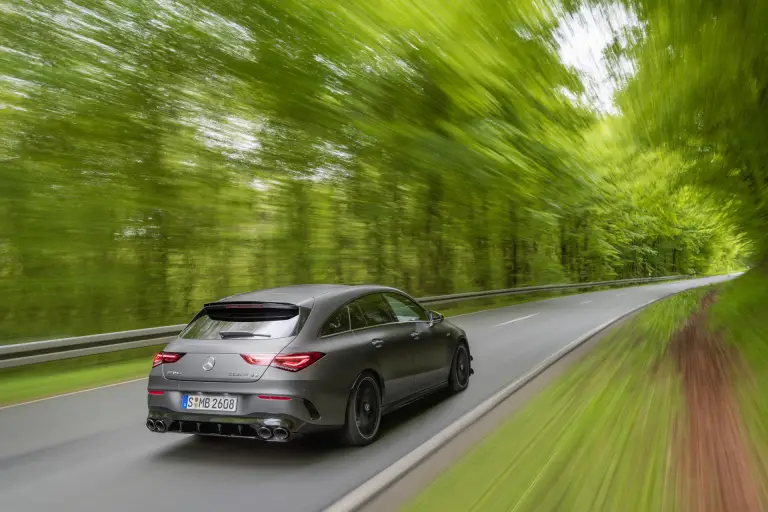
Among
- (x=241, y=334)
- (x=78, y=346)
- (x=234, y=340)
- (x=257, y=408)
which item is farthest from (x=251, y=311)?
(x=78, y=346)

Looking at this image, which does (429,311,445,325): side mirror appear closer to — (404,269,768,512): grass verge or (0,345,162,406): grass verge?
(404,269,768,512): grass verge

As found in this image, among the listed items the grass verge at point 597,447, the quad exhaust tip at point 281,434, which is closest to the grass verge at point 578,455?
the grass verge at point 597,447

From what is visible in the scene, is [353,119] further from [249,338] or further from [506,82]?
[249,338]

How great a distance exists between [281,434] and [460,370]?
12.5ft

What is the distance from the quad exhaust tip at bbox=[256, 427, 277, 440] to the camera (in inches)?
213

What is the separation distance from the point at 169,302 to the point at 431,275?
612 inches

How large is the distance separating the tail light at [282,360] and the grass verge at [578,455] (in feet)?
4.87

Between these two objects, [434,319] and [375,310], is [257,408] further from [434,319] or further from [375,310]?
[434,319]

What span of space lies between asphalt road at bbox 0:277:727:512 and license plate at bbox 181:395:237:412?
476 mm

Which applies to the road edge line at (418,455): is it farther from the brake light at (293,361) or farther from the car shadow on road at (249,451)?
the brake light at (293,361)

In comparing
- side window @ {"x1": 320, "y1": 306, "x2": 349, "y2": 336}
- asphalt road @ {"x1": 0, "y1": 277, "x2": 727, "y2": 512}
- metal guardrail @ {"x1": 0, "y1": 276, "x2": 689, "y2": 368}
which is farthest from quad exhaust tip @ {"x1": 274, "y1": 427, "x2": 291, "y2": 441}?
metal guardrail @ {"x1": 0, "y1": 276, "x2": 689, "y2": 368}

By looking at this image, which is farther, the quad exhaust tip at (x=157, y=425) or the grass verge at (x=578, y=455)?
the quad exhaust tip at (x=157, y=425)

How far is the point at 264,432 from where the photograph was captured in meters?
5.41

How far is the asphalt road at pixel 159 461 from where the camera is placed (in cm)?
466
